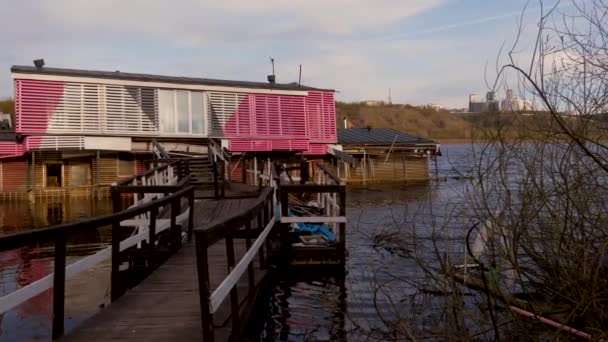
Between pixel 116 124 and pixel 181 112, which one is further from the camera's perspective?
pixel 181 112

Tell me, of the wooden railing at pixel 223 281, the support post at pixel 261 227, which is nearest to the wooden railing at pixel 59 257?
the wooden railing at pixel 223 281

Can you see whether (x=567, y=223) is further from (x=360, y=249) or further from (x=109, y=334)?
(x=360, y=249)

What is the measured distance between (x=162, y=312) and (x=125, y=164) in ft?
76.7

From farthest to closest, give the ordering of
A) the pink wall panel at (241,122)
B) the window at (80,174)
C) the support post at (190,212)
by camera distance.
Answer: the pink wall panel at (241,122)
the window at (80,174)
the support post at (190,212)

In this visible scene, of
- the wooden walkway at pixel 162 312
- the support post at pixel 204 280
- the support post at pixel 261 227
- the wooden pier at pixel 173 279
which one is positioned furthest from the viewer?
the support post at pixel 261 227

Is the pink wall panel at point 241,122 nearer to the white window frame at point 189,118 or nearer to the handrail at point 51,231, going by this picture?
the white window frame at point 189,118

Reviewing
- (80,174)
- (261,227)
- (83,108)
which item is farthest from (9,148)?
(261,227)

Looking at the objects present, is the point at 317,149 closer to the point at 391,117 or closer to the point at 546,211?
the point at 546,211

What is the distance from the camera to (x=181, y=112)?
2714 cm

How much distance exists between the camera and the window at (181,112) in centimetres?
2680

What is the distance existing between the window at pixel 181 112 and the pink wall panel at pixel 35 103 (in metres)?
4.37

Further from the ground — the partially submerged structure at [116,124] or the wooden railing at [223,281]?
the partially submerged structure at [116,124]

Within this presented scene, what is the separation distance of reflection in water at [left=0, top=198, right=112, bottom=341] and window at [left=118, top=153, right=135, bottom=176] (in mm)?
6209

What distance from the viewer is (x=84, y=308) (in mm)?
8258
